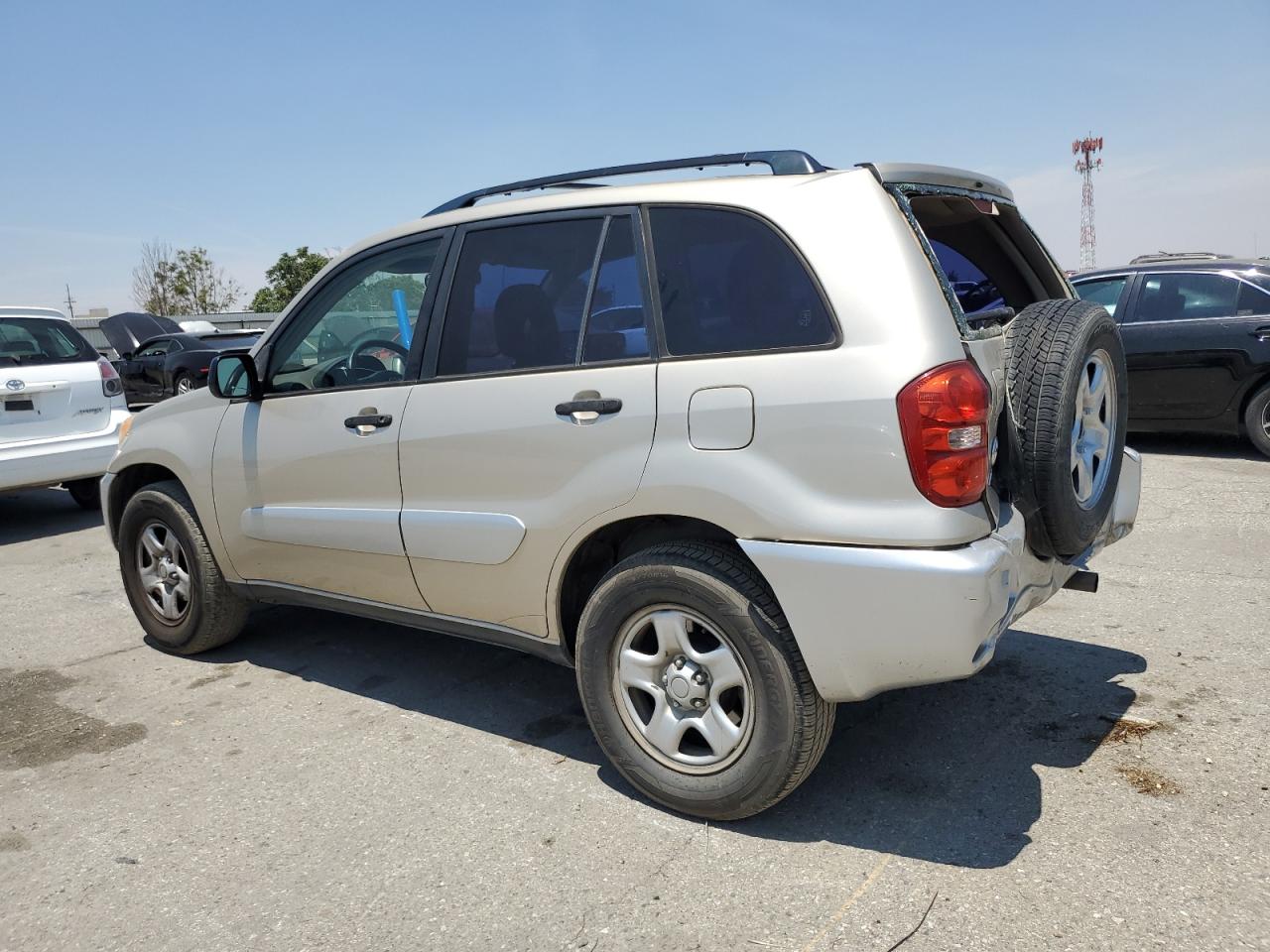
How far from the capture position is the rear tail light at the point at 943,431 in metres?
2.56

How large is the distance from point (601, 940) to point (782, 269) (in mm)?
1834

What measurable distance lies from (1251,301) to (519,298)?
741 cm

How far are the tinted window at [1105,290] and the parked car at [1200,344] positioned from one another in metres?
0.07

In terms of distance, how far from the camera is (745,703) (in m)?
2.86

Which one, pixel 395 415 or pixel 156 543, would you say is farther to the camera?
pixel 156 543

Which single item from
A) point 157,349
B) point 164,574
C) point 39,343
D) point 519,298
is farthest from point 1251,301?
point 157,349

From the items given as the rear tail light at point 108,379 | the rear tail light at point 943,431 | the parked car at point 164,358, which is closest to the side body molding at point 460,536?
the rear tail light at point 943,431

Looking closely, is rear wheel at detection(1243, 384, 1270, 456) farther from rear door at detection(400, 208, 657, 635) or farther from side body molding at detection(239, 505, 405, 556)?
side body molding at detection(239, 505, 405, 556)

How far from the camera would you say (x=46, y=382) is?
25.0 feet

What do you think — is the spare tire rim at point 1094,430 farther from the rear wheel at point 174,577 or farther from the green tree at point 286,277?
the green tree at point 286,277

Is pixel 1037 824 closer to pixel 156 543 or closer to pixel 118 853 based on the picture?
pixel 118 853

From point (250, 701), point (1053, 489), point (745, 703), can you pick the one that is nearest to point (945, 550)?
point (1053, 489)

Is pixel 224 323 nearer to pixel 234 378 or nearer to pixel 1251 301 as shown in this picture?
pixel 1251 301

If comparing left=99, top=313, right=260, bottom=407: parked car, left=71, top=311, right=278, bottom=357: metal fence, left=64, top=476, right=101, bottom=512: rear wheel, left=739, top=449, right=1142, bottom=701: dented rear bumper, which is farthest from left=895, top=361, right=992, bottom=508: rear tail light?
left=71, top=311, right=278, bottom=357: metal fence
